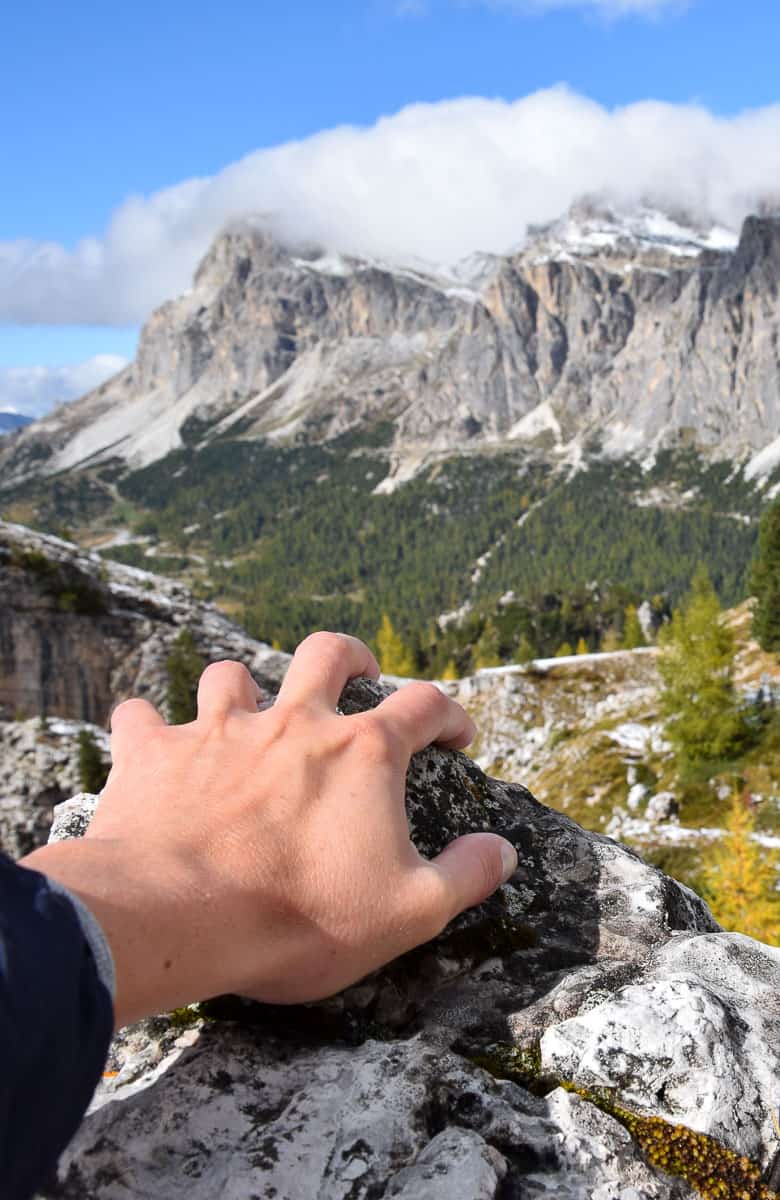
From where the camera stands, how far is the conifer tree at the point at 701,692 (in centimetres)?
4122

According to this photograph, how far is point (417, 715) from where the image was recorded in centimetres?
387

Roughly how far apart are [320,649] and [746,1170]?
2713 mm

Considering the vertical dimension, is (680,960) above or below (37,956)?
below

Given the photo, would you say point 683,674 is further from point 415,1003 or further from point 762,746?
point 415,1003

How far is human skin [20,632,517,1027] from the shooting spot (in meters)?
2.49

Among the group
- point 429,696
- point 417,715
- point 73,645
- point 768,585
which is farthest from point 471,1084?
point 768,585

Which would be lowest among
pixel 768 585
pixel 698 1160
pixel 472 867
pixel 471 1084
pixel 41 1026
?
pixel 768 585

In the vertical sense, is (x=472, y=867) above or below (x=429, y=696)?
A: below

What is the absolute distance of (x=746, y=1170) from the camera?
2764 millimetres

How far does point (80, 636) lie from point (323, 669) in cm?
5311

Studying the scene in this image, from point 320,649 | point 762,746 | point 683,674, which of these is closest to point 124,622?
point 683,674

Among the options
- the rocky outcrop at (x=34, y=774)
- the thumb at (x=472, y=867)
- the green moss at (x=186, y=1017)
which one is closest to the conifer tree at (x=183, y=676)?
the rocky outcrop at (x=34, y=774)

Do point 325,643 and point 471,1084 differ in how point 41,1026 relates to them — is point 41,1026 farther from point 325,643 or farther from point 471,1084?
point 325,643

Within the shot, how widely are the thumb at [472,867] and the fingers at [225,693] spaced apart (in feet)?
3.92
